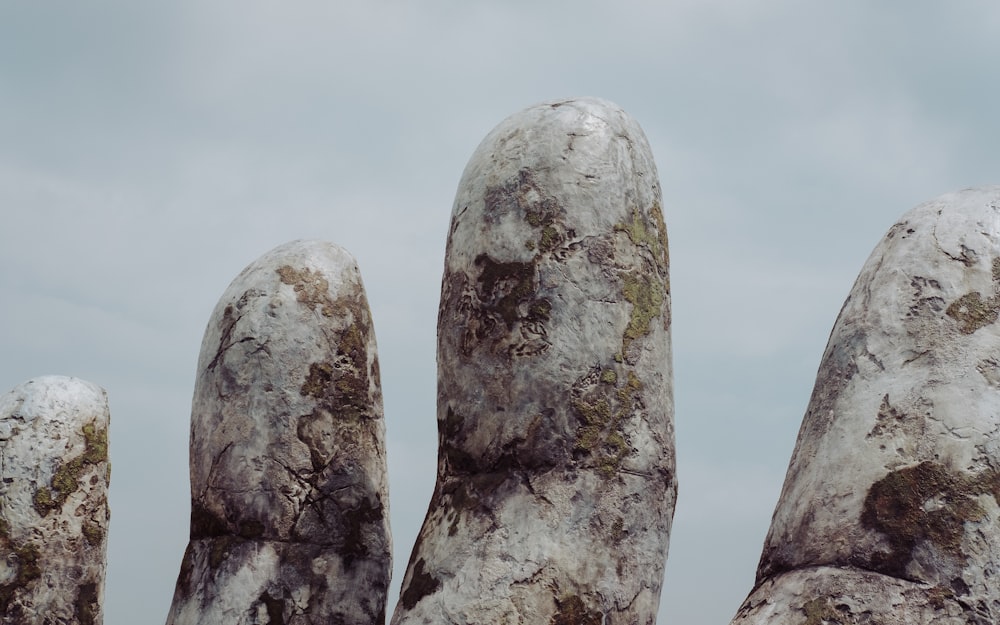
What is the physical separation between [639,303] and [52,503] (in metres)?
5.38

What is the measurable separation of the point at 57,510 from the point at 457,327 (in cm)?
456

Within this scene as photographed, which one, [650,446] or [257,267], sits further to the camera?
[257,267]

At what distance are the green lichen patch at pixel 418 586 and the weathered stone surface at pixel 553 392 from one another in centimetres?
1

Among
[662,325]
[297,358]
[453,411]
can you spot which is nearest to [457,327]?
[453,411]

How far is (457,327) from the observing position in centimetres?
672

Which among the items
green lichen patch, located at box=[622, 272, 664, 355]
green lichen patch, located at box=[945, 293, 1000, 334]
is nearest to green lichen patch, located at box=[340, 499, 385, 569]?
green lichen patch, located at box=[622, 272, 664, 355]

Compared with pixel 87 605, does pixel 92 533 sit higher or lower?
Answer: higher

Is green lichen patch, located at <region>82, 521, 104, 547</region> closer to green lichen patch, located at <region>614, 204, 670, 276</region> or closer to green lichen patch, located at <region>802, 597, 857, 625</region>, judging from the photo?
green lichen patch, located at <region>614, 204, 670, 276</region>

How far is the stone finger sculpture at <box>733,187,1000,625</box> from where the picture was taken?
5.27m

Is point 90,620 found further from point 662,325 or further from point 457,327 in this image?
point 662,325

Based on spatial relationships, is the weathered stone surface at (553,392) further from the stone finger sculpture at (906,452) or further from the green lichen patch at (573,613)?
the stone finger sculpture at (906,452)

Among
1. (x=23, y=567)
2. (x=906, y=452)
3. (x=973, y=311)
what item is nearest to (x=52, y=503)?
(x=23, y=567)

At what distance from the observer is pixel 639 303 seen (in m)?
6.58

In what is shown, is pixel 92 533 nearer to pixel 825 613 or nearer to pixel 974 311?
pixel 825 613
